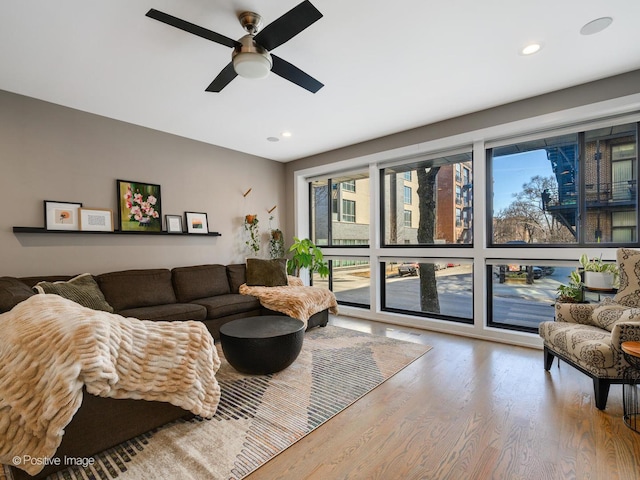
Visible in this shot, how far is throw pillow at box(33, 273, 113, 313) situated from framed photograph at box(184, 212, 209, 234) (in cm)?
141

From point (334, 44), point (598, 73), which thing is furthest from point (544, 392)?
point (334, 44)

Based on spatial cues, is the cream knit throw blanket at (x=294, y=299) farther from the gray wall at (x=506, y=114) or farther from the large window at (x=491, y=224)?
the gray wall at (x=506, y=114)

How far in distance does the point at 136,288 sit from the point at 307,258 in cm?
245

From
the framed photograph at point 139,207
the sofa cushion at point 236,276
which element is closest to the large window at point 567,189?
the sofa cushion at point 236,276

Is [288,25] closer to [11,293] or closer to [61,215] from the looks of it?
[11,293]

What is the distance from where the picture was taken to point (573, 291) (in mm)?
2924

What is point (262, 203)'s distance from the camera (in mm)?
5414

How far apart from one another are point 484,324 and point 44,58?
198 inches

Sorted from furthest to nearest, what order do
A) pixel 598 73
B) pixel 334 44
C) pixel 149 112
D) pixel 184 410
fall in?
pixel 149 112
pixel 598 73
pixel 334 44
pixel 184 410

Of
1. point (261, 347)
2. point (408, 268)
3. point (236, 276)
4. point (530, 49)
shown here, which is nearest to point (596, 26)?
point (530, 49)

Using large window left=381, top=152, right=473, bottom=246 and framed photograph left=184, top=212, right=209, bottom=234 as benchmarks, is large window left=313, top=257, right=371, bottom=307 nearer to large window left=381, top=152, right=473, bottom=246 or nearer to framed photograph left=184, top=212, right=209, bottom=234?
large window left=381, top=152, right=473, bottom=246

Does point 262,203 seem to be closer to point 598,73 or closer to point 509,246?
point 509,246

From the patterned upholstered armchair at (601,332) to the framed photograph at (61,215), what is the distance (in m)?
4.79

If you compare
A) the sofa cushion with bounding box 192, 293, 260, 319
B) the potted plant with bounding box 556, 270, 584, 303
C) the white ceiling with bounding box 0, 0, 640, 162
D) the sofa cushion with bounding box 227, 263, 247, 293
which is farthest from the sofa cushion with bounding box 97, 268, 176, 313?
the potted plant with bounding box 556, 270, 584, 303
